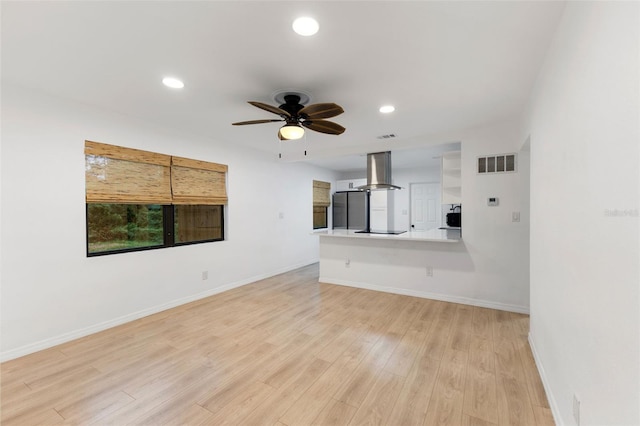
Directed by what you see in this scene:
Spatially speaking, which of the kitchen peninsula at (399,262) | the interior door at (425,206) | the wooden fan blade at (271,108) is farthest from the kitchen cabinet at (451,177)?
the wooden fan blade at (271,108)

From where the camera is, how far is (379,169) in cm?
471

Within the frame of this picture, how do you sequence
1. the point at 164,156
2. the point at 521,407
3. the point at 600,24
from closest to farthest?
1. the point at 600,24
2. the point at 521,407
3. the point at 164,156

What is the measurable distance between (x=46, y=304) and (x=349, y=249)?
3806 millimetres

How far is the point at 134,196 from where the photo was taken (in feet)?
11.2

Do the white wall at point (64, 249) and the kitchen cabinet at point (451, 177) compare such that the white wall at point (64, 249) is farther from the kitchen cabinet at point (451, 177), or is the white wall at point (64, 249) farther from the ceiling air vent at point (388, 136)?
the kitchen cabinet at point (451, 177)

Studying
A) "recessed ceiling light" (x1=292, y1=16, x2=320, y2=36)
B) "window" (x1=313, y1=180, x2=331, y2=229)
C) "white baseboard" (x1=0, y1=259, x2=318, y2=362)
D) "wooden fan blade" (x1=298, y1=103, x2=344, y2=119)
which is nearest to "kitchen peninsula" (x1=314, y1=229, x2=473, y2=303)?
"white baseboard" (x1=0, y1=259, x2=318, y2=362)

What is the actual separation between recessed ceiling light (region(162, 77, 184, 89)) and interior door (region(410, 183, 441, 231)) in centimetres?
566

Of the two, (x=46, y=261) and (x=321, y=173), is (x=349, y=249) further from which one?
(x=46, y=261)

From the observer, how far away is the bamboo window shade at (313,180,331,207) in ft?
22.4

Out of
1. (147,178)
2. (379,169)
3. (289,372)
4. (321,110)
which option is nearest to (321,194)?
(379,169)

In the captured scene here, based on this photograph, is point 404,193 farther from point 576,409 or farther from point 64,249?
point 64,249

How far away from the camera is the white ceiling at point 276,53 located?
5.20 ft

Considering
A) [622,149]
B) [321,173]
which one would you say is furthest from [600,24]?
[321,173]

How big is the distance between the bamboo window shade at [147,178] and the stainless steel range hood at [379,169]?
241 centimetres
